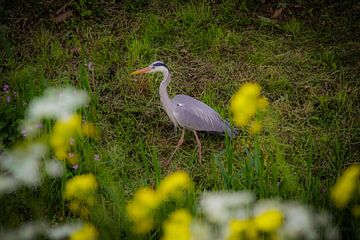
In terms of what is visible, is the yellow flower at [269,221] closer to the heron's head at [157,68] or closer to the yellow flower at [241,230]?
the yellow flower at [241,230]

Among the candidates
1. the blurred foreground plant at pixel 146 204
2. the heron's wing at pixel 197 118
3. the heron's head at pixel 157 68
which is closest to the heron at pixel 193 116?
the heron's wing at pixel 197 118

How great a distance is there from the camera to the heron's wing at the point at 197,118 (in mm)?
2875

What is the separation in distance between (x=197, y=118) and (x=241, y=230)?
1.37 m

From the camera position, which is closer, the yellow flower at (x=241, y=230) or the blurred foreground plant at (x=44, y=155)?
the yellow flower at (x=241, y=230)

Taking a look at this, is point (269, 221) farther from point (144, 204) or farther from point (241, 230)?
point (144, 204)

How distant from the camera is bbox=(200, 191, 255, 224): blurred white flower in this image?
1668 millimetres

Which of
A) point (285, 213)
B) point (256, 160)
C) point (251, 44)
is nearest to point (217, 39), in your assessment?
point (251, 44)

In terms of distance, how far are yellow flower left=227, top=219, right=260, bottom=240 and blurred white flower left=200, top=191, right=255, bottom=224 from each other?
7cm

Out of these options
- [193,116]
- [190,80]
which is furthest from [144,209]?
[190,80]

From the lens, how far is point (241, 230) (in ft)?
5.09

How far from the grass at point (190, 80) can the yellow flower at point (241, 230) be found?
487mm

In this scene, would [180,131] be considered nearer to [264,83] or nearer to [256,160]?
[264,83]

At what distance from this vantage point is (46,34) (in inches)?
157

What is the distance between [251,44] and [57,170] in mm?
2085
